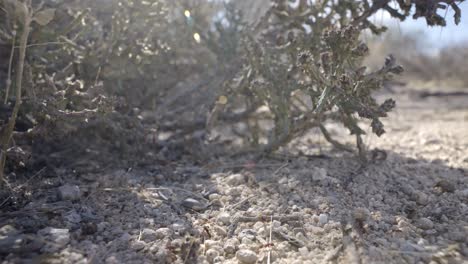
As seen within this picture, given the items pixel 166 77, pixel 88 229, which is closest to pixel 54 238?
pixel 88 229

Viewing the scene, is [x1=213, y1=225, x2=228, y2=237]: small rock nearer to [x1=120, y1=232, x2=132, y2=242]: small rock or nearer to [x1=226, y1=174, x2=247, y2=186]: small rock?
[x1=120, y1=232, x2=132, y2=242]: small rock

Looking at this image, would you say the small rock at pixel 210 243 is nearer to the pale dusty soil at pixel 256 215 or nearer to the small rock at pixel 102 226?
the pale dusty soil at pixel 256 215

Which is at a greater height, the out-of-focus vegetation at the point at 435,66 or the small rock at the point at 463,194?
the out-of-focus vegetation at the point at 435,66

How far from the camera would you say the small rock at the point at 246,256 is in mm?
1525

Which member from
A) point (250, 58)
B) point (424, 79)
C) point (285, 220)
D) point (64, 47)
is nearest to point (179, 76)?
point (250, 58)

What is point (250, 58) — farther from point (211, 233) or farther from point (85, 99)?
point (211, 233)

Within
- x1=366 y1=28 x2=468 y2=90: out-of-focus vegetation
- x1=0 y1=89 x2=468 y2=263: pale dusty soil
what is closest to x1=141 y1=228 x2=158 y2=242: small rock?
x1=0 y1=89 x2=468 y2=263: pale dusty soil

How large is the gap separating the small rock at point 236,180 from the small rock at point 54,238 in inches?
34.8

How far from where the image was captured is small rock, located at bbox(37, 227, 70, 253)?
1482mm

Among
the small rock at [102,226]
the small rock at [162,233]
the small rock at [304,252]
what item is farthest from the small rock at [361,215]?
the small rock at [102,226]

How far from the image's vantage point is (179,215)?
6.14 feet

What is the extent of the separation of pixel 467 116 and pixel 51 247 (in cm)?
415

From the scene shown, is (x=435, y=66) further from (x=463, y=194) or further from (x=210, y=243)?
(x=210, y=243)

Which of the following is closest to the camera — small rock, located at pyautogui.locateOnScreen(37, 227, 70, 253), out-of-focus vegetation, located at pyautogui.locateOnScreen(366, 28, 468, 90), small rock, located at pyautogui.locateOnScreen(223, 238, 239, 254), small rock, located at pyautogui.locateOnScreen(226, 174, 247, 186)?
small rock, located at pyautogui.locateOnScreen(37, 227, 70, 253)
